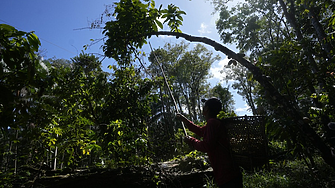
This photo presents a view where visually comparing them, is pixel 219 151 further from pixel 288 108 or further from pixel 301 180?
pixel 301 180

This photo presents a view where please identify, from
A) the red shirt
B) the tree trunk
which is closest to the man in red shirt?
the red shirt

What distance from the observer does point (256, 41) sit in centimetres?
1257

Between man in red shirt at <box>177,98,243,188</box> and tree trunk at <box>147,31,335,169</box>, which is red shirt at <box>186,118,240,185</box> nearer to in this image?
man in red shirt at <box>177,98,243,188</box>

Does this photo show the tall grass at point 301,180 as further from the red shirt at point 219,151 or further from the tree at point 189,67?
the tree at point 189,67

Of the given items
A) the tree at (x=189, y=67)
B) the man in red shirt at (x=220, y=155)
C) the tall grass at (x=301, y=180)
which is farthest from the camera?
the tree at (x=189, y=67)

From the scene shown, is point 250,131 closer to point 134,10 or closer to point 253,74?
point 253,74

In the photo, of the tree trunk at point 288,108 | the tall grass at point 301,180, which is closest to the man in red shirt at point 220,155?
the tree trunk at point 288,108

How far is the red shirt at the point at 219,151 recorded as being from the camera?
185cm

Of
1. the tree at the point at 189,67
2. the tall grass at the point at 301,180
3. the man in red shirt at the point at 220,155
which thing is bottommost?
the tall grass at the point at 301,180

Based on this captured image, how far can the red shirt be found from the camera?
185 cm

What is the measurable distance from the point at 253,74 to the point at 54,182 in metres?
4.00

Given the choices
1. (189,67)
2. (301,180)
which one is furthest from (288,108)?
(189,67)

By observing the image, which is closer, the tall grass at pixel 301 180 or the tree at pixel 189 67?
the tall grass at pixel 301 180

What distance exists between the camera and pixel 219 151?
1907 millimetres
